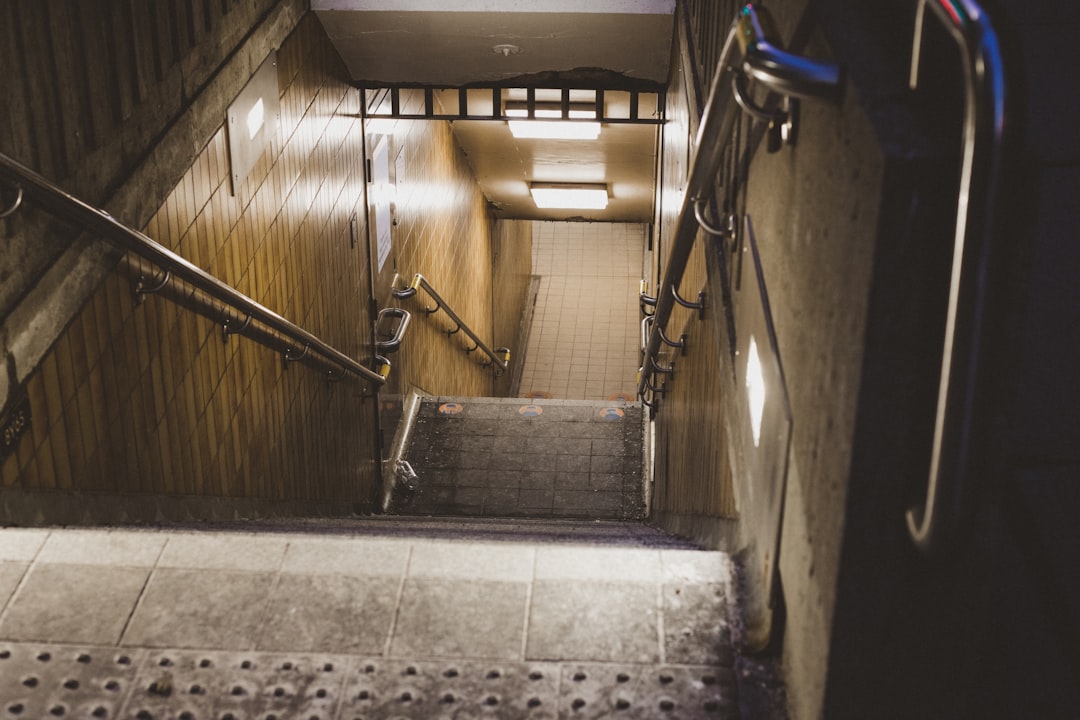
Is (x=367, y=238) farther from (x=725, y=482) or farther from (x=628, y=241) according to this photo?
(x=628, y=241)

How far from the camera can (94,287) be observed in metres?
2.80

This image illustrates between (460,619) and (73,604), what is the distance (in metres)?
0.87

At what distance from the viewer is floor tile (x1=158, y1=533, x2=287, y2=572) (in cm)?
227

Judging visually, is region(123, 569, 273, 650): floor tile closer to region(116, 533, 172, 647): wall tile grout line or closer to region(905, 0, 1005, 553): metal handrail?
region(116, 533, 172, 647): wall tile grout line

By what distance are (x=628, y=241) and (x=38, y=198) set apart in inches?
532

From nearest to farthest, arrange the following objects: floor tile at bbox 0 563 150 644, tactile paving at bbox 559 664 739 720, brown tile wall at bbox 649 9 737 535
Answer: tactile paving at bbox 559 664 739 720, floor tile at bbox 0 563 150 644, brown tile wall at bbox 649 9 737 535

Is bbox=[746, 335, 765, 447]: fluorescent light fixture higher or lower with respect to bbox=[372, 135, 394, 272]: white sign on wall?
higher

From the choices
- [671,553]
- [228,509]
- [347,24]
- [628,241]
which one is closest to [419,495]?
[228,509]

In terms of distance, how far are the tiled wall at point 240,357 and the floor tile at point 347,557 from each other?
88cm

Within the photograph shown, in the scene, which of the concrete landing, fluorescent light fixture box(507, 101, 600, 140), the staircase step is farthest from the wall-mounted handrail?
fluorescent light fixture box(507, 101, 600, 140)

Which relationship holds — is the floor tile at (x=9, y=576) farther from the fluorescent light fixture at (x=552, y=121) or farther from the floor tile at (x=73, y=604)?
the fluorescent light fixture at (x=552, y=121)

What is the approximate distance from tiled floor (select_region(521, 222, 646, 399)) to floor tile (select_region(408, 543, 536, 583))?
9360 millimetres

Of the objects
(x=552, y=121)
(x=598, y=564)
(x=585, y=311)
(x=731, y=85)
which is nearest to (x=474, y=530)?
(x=598, y=564)

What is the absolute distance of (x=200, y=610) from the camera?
2100mm
